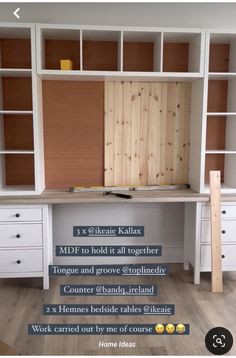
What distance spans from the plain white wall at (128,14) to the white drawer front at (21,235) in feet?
6.32

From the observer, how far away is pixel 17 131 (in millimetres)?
3371

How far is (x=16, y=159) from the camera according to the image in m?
3.40

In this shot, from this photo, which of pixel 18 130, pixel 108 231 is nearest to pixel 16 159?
pixel 18 130

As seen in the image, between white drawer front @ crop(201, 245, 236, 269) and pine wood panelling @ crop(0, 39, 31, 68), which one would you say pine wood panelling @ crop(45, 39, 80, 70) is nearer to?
pine wood panelling @ crop(0, 39, 31, 68)

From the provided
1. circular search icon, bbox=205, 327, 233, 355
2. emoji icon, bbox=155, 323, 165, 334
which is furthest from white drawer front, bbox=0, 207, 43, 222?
circular search icon, bbox=205, 327, 233, 355

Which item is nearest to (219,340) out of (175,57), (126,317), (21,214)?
(126,317)

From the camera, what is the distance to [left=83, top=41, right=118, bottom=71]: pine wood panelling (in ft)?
11.0

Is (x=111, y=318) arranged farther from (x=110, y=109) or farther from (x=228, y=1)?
(x=228, y=1)

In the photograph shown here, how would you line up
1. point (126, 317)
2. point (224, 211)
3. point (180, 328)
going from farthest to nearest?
point (224, 211) → point (126, 317) → point (180, 328)

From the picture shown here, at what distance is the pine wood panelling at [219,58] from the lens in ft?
11.2

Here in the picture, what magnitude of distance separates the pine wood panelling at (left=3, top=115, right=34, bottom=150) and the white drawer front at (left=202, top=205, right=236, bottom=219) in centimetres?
180

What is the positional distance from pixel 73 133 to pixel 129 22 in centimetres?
120

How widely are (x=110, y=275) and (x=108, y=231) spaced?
0.44 metres

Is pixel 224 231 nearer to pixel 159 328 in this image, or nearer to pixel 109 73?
pixel 159 328
